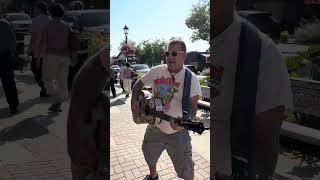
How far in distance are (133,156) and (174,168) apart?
0.98 ft

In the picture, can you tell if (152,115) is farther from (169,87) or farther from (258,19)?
(258,19)

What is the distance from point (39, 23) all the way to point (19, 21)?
100 millimetres

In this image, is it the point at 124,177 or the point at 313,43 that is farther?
the point at 124,177

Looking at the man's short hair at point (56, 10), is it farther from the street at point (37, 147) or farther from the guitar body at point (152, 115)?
the guitar body at point (152, 115)

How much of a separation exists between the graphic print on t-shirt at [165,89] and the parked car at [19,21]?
0.90 metres

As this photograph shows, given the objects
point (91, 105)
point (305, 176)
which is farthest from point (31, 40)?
point (305, 176)

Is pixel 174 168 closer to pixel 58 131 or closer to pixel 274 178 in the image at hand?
pixel 274 178

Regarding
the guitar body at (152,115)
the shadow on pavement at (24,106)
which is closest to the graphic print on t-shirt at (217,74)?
the guitar body at (152,115)

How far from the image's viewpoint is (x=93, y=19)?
86.3 inches

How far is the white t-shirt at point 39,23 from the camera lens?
7.03 ft

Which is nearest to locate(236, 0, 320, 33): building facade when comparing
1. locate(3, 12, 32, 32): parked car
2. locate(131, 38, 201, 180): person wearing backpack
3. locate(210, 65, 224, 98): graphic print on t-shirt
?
locate(210, 65, 224, 98): graphic print on t-shirt

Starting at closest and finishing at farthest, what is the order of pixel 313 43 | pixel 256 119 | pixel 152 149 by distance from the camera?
pixel 313 43, pixel 256 119, pixel 152 149

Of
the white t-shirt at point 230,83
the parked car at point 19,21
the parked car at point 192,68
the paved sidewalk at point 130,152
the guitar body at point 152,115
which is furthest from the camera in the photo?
the paved sidewalk at point 130,152

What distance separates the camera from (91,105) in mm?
2299
